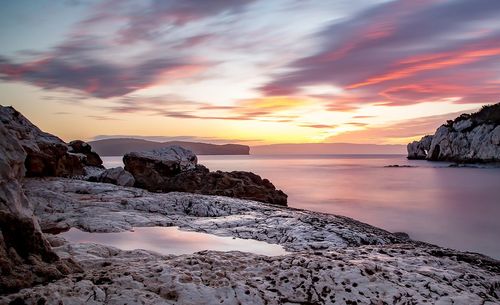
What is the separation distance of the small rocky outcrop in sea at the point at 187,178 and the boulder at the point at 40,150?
3341 millimetres

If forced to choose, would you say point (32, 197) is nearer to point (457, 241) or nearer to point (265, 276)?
point (265, 276)

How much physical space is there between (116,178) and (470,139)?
8618cm

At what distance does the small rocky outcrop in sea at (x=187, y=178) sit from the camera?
18.5 meters

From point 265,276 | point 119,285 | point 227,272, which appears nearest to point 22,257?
point 119,285

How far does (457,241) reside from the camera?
1720 cm

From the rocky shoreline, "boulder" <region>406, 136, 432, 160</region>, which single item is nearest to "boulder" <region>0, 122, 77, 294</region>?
the rocky shoreline

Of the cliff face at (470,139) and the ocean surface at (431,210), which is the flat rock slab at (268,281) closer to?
the ocean surface at (431,210)

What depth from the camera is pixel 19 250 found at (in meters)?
4.77

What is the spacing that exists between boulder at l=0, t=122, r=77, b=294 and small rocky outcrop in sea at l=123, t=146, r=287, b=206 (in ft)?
40.1

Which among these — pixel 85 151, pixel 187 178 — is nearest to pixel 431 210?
Answer: pixel 187 178

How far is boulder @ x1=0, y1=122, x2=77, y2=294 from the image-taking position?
A: 14.1 ft

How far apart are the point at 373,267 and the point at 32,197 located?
995 centimetres

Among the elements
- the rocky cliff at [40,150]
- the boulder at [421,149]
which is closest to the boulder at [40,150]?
the rocky cliff at [40,150]

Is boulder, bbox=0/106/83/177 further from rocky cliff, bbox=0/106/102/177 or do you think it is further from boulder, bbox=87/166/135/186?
boulder, bbox=87/166/135/186
